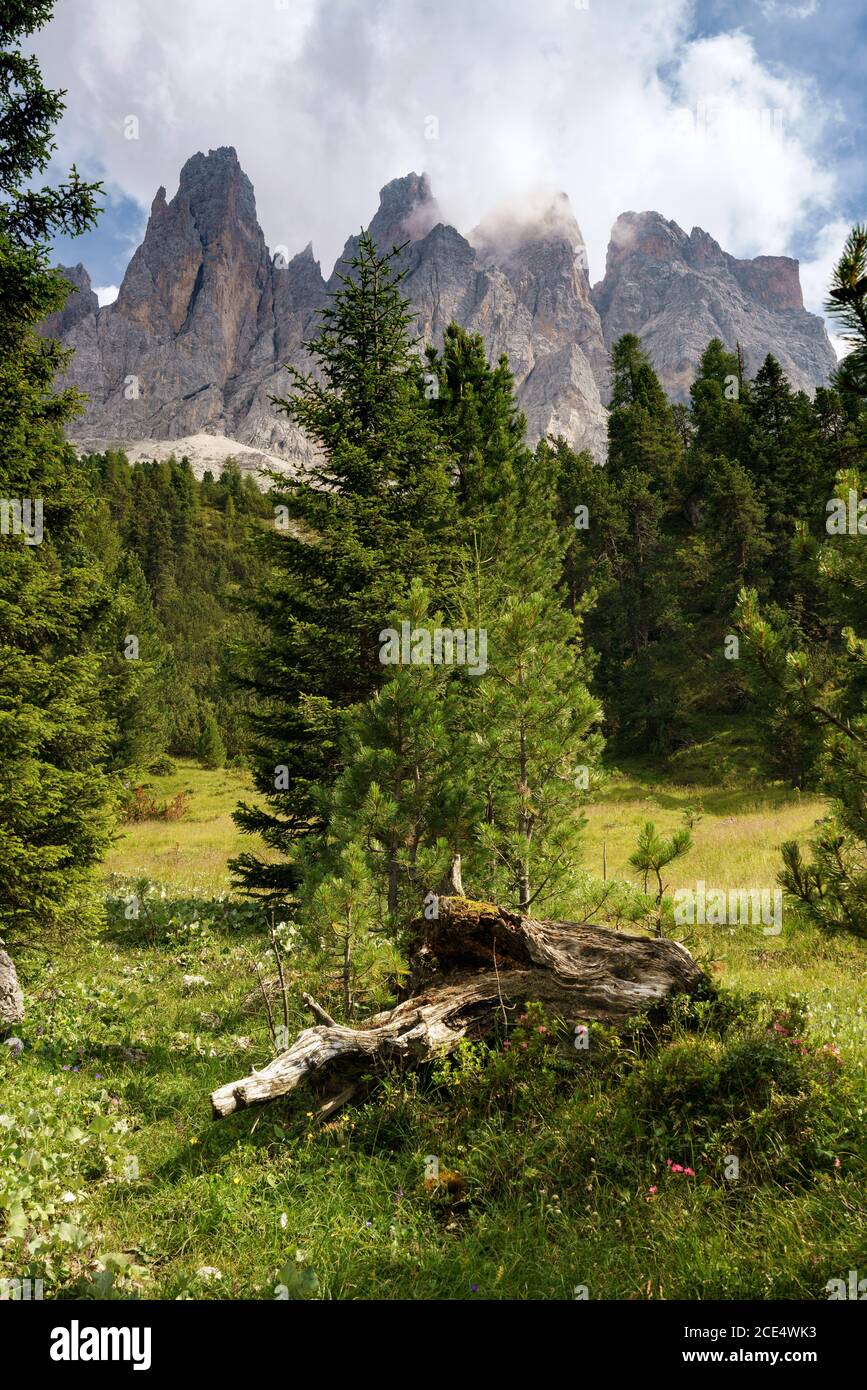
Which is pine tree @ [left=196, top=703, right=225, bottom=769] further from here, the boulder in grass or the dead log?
the dead log

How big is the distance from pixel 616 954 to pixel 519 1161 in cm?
170

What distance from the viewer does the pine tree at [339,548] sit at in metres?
10.6

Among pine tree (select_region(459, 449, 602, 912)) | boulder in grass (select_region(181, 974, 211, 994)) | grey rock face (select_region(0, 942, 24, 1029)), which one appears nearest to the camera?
grey rock face (select_region(0, 942, 24, 1029))

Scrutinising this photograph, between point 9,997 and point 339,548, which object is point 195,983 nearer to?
point 9,997

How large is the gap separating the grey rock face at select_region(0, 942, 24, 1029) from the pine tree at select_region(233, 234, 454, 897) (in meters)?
4.43

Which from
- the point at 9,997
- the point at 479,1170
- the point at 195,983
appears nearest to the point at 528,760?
the point at 479,1170

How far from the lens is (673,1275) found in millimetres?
3148

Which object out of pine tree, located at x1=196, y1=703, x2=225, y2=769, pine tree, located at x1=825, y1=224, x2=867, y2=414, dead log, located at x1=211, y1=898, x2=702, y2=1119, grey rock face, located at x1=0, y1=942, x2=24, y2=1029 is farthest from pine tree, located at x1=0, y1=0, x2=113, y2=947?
pine tree, located at x1=196, y1=703, x2=225, y2=769

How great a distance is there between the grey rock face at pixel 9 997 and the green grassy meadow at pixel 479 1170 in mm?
475

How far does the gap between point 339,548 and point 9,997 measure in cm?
725

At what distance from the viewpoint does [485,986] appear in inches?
215

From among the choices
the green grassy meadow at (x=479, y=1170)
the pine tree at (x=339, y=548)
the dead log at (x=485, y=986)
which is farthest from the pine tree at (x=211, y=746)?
the dead log at (x=485, y=986)

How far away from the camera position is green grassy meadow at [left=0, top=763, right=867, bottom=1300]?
10.8 ft

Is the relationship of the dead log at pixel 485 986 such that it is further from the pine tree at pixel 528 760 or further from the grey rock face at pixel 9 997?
the grey rock face at pixel 9 997
